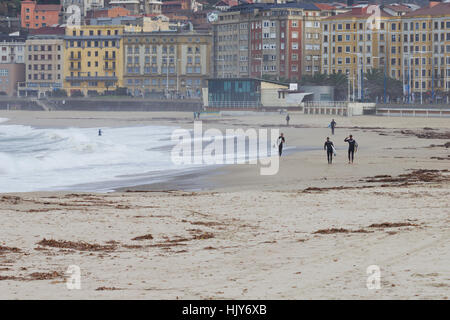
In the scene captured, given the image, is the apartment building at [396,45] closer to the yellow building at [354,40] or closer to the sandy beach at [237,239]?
the yellow building at [354,40]

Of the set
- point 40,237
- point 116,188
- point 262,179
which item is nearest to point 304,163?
point 262,179

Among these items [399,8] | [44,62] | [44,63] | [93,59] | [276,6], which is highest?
[276,6]

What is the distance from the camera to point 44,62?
6634 inches

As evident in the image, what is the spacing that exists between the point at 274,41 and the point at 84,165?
105263 mm

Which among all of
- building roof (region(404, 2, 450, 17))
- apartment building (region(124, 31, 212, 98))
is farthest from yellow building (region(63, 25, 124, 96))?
building roof (region(404, 2, 450, 17))

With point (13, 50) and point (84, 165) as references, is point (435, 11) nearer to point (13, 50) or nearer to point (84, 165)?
point (13, 50)

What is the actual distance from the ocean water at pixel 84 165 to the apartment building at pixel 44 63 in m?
104

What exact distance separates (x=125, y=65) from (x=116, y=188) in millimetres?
133627

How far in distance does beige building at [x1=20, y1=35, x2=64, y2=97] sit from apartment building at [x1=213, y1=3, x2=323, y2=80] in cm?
3317

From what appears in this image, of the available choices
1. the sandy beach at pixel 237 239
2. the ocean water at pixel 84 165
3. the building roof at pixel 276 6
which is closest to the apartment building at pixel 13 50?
the building roof at pixel 276 6

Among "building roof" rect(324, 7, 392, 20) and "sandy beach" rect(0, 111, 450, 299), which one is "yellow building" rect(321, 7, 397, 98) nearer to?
"building roof" rect(324, 7, 392, 20)

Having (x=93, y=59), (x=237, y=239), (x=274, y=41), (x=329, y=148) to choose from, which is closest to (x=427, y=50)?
(x=274, y=41)

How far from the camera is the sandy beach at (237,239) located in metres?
13.3
